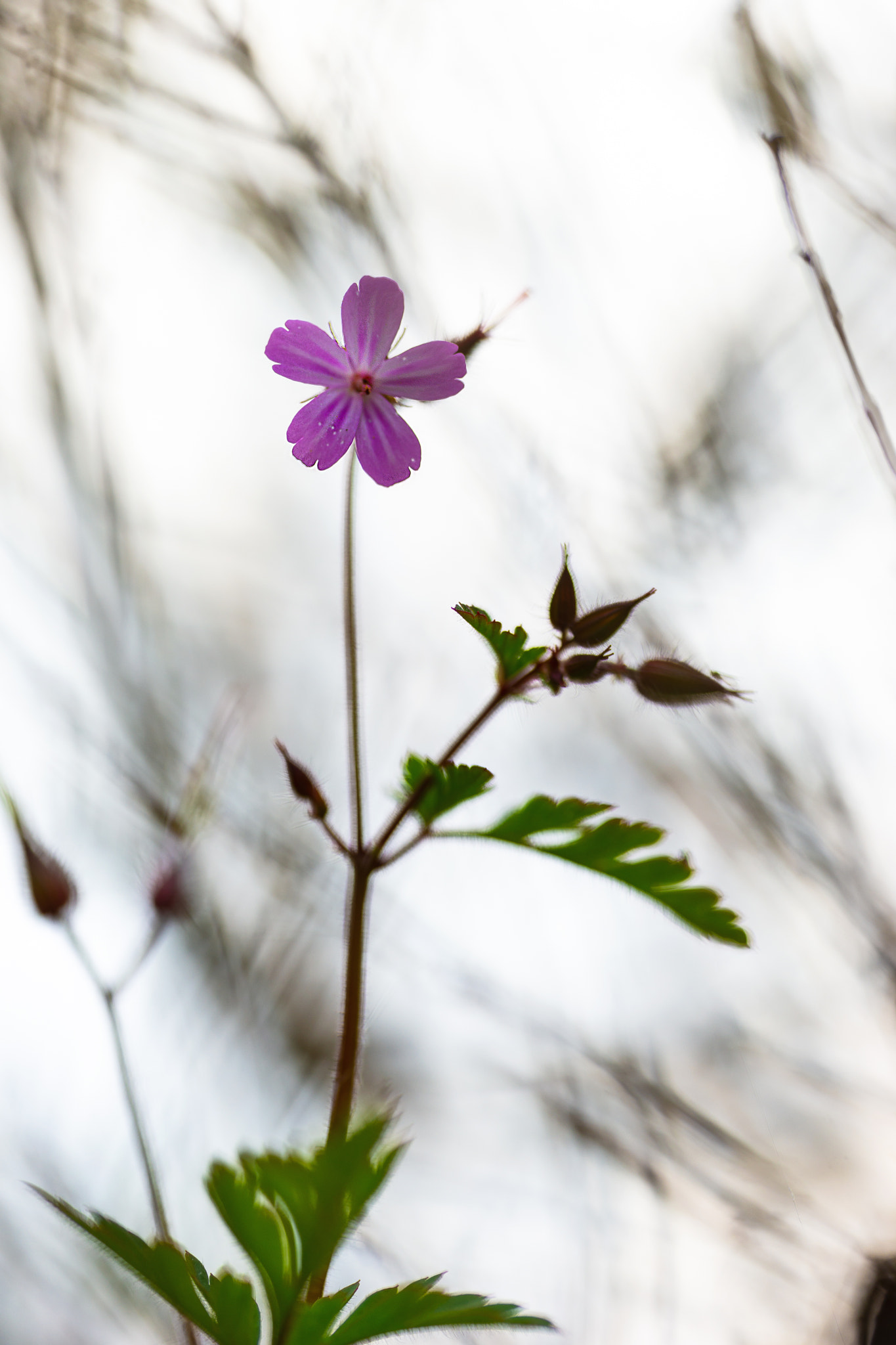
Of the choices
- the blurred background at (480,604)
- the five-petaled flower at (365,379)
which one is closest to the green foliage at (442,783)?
the five-petaled flower at (365,379)

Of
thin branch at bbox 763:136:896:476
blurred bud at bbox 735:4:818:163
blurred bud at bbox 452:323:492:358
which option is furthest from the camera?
blurred bud at bbox 735:4:818:163

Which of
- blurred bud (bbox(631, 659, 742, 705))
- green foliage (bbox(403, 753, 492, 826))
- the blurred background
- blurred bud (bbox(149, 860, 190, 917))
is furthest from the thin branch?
blurred bud (bbox(149, 860, 190, 917))

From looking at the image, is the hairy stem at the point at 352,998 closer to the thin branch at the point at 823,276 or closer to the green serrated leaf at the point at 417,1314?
the green serrated leaf at the point at 417,1314

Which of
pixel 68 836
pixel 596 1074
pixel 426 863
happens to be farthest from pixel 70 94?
pixel 596 1074

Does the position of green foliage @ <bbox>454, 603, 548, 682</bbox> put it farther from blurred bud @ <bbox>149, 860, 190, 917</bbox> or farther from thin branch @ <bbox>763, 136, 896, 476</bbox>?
thin branch @ <bbox>763, 136, 896, 476</bbox>

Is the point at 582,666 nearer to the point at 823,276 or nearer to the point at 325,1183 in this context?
the point at 325,1183

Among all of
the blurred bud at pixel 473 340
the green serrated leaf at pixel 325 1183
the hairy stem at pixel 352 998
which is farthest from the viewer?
the blurred bud at pixel 473 340
